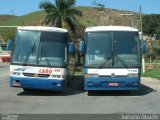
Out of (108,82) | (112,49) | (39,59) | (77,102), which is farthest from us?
(112,49)

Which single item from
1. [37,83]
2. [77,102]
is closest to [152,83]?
[37,83]

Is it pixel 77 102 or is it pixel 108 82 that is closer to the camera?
pixel 77 102

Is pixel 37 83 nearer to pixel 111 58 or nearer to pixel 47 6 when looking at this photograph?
pixel 111 58

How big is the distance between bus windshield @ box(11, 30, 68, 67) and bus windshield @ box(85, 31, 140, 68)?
41.3 inches

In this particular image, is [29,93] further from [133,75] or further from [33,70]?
[133,75]

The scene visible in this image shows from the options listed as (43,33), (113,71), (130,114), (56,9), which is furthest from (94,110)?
(56,9)

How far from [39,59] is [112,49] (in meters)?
2.94

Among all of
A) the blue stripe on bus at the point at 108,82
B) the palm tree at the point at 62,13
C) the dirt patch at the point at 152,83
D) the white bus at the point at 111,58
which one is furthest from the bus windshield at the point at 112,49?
Answer: the palm tree at the point at 62,13

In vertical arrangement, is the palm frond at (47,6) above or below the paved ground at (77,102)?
above

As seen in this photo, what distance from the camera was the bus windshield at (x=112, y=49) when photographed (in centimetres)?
1809

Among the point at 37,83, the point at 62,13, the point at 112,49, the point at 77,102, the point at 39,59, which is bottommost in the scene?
the point at 77,102

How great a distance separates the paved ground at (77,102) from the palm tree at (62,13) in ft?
105

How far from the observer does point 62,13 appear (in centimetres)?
5256

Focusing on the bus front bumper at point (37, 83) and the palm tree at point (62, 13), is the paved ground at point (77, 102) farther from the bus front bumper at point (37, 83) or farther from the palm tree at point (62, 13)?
the palm tree at point (62, 13)
